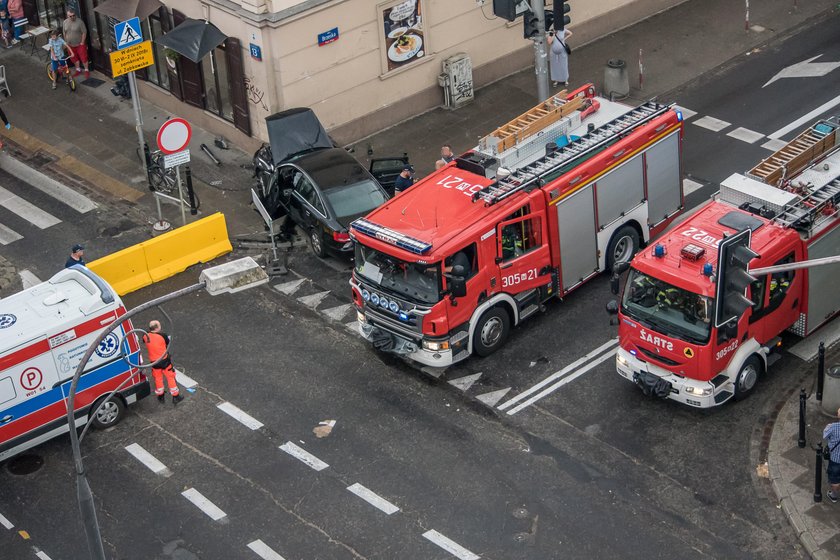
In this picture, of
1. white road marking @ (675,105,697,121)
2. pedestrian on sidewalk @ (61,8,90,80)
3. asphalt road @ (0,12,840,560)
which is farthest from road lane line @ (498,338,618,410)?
pedestrian on sidewalk @ (61,8,90,80)

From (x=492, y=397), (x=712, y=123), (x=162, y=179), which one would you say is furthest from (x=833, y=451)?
(x=162, y=179)

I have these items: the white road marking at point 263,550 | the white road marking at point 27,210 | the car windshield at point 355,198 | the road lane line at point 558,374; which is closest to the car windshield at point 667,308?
the road lane line at point 558,374

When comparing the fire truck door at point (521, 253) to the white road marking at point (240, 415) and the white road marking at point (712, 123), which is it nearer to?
the white road marking at point (240, 415)

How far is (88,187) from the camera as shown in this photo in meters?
28.1

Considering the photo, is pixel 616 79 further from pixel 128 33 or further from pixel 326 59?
pixel 128 33

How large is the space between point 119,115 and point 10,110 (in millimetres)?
2836

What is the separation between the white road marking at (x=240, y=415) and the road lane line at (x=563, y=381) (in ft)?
13.3

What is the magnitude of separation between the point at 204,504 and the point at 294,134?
1001cm

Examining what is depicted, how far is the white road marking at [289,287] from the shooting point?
2411 centimetres

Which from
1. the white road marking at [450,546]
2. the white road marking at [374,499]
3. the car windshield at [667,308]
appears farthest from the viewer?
the car windshield at [667,308]

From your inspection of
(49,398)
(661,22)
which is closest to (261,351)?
(49,398)

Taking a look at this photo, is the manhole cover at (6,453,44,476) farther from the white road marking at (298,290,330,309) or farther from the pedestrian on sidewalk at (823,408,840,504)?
the pedestrian on sidewalk at (823,408,840,504)

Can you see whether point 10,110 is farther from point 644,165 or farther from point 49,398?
point 644,165

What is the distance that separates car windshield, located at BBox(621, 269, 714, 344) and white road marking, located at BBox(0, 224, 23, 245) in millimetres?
13205
